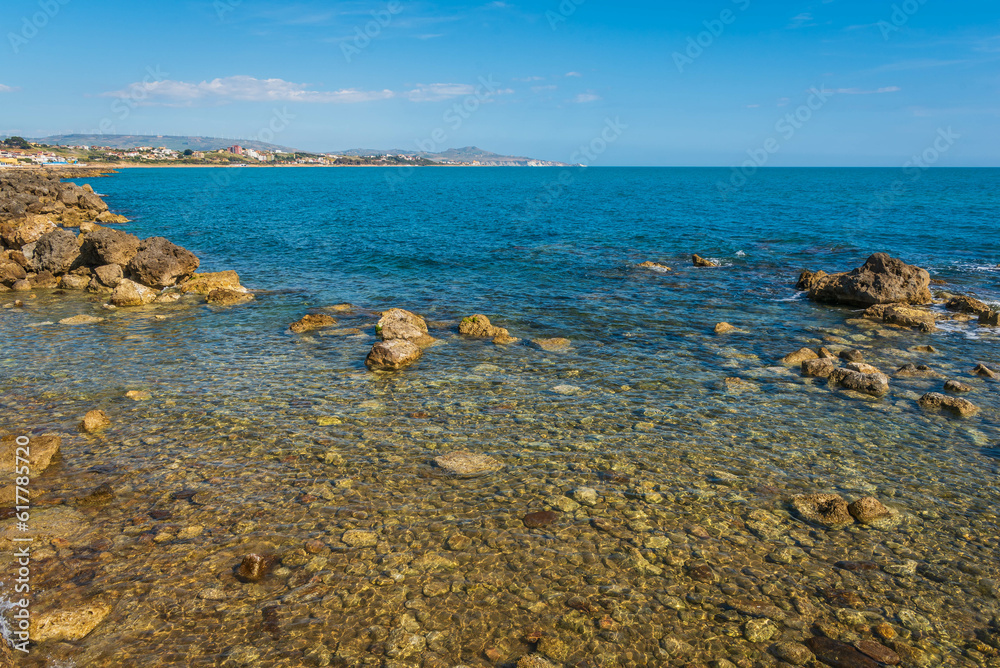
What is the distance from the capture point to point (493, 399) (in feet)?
52.6

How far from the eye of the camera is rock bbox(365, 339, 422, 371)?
18.3m

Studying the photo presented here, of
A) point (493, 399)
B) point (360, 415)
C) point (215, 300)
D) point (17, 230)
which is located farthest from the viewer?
point (17, 230)

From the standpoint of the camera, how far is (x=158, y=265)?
29625 millimetres

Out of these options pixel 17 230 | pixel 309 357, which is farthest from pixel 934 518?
pixel 17 230

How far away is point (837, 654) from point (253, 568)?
8.61m

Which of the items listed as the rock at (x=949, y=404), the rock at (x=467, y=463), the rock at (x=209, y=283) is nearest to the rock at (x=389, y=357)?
the rock at (x=467, y=463)

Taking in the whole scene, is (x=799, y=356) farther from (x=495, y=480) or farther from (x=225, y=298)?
(x=225, y=298)

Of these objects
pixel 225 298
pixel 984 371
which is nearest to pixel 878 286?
pixel 984 371

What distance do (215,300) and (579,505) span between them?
76.3 ft

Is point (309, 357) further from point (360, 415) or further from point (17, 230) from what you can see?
point (17, 230)

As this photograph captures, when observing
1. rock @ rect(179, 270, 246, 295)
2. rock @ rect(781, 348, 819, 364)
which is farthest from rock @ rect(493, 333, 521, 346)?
rock @ rect(179, 270, 246, 295)

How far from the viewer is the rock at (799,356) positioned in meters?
19.1

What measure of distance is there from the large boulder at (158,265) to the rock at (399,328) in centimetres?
1548

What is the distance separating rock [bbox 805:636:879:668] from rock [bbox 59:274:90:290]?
35946mm
